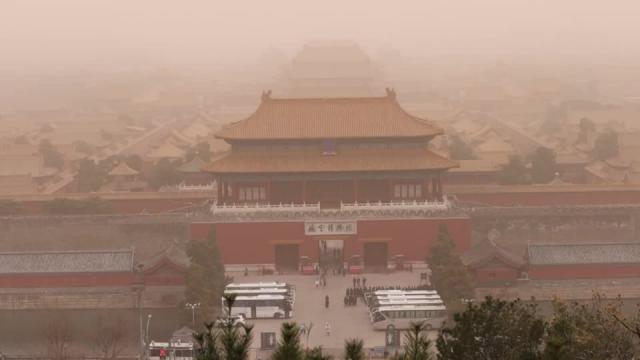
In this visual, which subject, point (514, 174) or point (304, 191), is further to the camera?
point (514, 174)

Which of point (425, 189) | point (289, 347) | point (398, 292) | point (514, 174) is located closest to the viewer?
point (289, 347)

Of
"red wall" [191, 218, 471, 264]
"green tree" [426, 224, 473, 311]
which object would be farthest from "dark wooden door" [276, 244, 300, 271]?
"green tree" [426, 224, 473, 311]

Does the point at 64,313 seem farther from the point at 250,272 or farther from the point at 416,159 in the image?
the point at 416,159

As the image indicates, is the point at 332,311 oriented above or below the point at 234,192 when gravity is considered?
below

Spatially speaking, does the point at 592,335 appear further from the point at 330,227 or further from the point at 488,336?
the point at 330,227

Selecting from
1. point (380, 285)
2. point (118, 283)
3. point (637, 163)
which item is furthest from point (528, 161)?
point (118, 283)

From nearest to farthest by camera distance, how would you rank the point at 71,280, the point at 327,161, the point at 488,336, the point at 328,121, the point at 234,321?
the point at 488,336, the point at 234,321, the point at 71,280, the point at 327,161, the point at 328,121

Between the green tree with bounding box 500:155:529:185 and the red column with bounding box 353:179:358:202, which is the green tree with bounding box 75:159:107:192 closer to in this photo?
the red column with bounding box 353:179:358:202

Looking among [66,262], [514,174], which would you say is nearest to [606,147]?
[514,174]
